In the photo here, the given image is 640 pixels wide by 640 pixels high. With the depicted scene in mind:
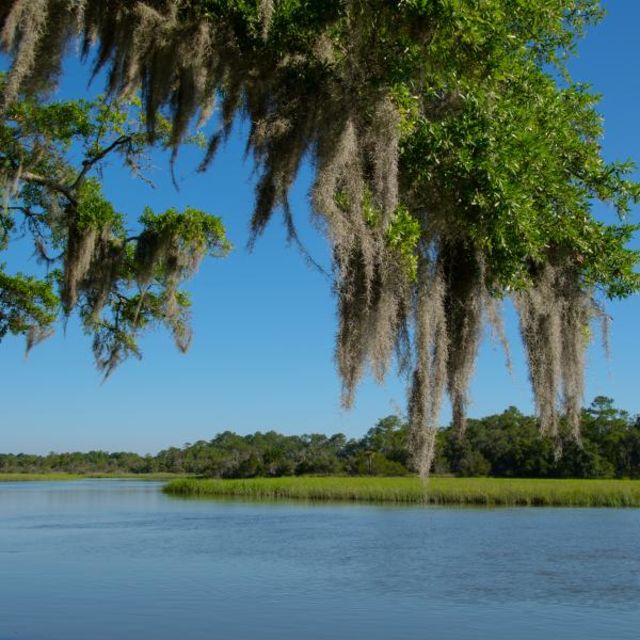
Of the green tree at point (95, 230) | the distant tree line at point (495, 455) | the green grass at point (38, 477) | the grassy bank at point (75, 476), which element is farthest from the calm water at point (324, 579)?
the grassy bank at point (75, 476)

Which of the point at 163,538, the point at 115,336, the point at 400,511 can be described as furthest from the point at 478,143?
the point at 400,511

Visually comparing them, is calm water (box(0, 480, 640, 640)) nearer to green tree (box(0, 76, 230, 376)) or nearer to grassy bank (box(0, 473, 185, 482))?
green tree (box(0, 76, 230, 376))

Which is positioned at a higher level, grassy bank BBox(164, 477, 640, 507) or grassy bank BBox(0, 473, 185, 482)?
grassy bank BBox(164, 477, 640, 507)

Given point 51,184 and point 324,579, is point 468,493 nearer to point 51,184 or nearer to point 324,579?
point 324,579

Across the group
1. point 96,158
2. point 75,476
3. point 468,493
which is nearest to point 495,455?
point 468,493

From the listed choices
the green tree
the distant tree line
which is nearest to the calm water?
the green tree

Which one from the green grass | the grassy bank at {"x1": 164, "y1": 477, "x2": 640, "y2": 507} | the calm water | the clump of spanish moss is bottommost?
the green grass

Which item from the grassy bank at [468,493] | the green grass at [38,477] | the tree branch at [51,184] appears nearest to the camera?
the tree branch at [51,184]

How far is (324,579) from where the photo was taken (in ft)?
57.5

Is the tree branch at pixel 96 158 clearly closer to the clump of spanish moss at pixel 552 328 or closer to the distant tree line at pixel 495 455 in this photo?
the clump of spanish moss at pixel 552 328

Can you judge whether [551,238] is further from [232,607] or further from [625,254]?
[232,607]

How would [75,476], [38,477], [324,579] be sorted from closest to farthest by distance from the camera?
[324,579] < [38,477] < [75,476]

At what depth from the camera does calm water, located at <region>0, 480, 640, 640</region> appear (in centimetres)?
1307

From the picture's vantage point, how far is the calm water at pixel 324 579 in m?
13.1
